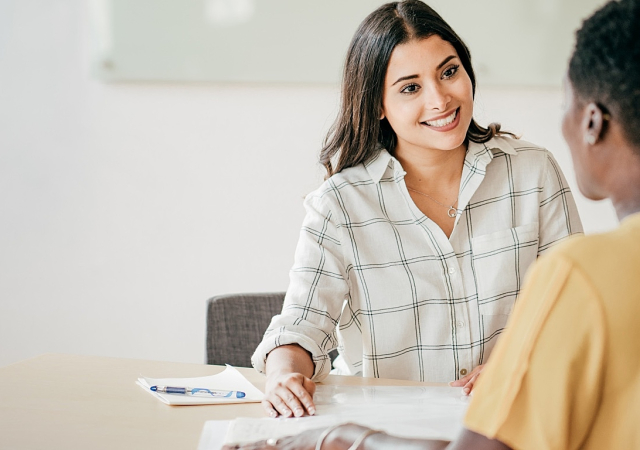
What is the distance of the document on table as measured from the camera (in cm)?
115

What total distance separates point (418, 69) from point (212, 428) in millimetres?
905

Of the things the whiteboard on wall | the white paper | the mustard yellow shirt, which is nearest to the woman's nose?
the white paper

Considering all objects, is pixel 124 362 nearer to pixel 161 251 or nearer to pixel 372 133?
pixel 372 133

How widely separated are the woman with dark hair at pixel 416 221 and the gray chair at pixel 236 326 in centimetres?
27

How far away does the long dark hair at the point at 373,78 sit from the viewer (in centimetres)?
169

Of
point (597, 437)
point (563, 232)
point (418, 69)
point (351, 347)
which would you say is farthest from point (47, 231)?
point (597, 437)

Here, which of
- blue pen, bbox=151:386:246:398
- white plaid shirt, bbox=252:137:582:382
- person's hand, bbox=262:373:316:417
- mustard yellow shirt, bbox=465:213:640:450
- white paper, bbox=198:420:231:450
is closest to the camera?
mustard yellow shirt, bbox=465:213:640:450

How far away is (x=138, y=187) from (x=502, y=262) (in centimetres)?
160

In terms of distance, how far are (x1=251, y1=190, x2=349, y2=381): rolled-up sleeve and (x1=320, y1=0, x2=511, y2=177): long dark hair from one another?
0.54 ft

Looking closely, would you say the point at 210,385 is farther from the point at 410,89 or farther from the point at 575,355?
the point at 575,355

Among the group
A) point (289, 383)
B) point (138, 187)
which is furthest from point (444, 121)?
point (138, 187)

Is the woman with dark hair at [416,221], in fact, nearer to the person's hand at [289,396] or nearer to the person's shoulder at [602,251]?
the person's hand at [289,396]

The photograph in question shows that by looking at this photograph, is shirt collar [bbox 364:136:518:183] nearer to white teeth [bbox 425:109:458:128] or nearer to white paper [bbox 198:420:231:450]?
white teeth [bbox 425:109:458:128]

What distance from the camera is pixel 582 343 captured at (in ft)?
2.13
